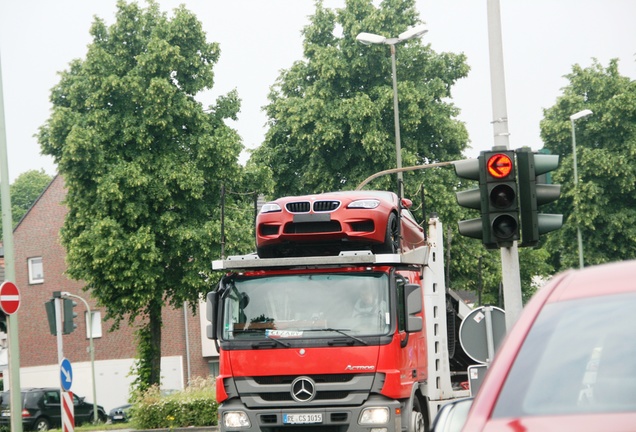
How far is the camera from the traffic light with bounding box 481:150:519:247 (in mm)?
11797

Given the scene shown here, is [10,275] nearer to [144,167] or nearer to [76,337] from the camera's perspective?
[144,167]

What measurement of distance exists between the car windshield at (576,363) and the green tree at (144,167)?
94.7ft

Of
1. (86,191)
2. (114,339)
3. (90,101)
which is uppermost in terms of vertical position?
(90,101)

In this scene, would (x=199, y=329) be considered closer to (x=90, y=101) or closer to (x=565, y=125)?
(x=565, y=125)

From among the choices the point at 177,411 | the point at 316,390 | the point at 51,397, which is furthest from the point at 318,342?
the point at 51,397

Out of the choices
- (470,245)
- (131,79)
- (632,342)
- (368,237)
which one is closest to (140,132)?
(131,79)

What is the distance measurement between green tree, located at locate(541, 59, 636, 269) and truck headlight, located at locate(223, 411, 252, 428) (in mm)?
37911

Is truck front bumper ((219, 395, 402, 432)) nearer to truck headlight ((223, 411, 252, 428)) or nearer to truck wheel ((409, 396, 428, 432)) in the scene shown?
truck headlight ((223, 411, 252, 428))

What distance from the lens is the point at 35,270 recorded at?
63094 mm

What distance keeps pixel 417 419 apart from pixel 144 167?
21178 millimetres

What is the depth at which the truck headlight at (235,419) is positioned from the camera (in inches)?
497

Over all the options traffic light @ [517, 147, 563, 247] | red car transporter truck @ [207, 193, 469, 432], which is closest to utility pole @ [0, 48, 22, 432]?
red car transporter truck @ [207, 193, 469, 432]

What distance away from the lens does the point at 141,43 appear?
1337 inches

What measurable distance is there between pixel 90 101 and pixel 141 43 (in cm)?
258
